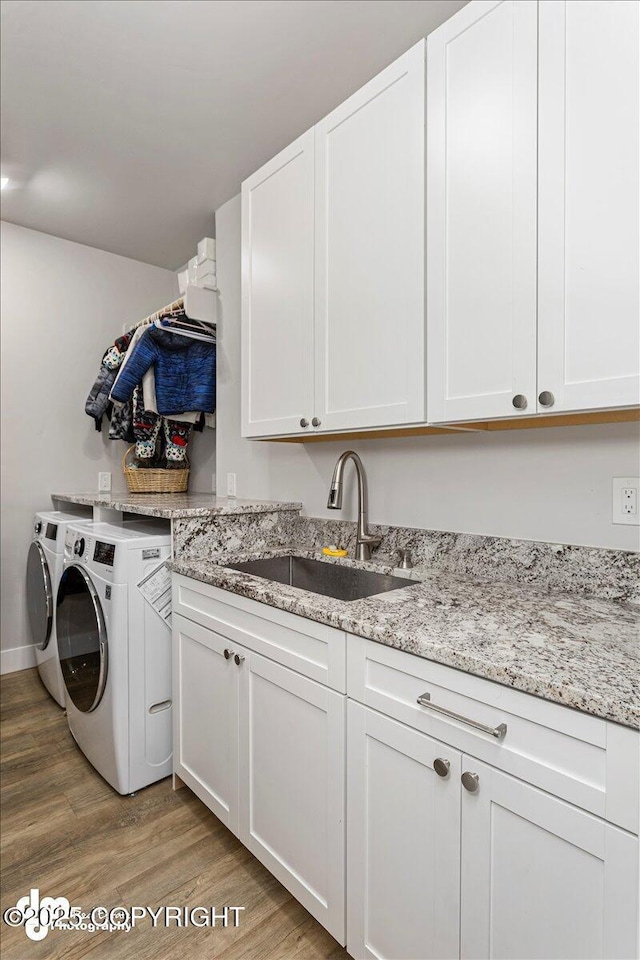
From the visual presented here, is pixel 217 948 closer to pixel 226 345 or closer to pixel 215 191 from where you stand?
pixel 226 345

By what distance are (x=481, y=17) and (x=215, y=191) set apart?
5.61 feet

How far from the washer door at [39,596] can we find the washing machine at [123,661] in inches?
25.2

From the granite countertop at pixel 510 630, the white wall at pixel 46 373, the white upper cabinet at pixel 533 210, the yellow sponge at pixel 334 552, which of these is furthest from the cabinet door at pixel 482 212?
the white wall at pixel 46 373

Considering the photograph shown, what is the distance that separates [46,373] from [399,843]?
3.13 m

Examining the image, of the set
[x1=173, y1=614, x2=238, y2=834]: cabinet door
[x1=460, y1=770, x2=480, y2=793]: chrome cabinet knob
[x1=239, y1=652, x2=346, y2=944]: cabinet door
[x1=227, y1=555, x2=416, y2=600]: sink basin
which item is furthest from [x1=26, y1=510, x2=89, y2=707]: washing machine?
[x1=460, y1=770, x2=480, y2=793]: chrome cabinet knob

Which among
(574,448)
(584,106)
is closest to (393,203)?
(584,106)

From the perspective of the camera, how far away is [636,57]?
984mm

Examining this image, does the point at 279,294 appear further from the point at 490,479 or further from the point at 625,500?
the point at 625,500

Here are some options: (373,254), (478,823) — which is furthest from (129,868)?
(373,254)

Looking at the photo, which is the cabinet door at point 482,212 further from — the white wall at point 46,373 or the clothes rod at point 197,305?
the white wall at point 46,373

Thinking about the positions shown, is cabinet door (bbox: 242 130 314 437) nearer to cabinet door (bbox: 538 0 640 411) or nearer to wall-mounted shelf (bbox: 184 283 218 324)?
wall-mounted shelf (bbox: 184 283 218 324)

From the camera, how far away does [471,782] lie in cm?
91

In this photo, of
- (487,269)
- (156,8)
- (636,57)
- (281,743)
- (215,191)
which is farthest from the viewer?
(215,191)

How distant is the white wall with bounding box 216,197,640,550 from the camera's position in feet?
4.36
